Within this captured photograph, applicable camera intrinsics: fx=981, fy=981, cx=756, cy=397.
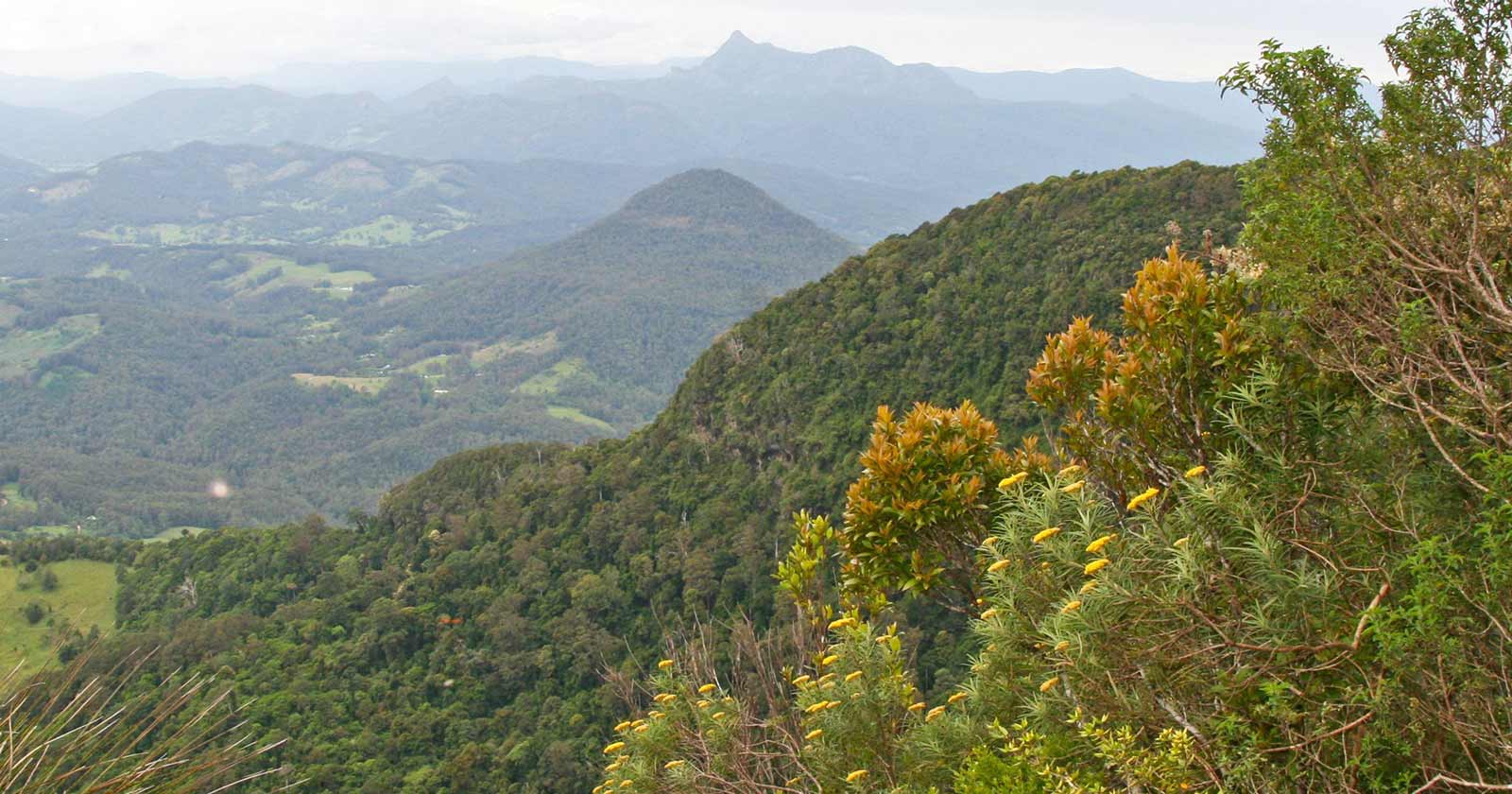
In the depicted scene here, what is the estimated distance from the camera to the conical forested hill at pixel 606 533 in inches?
1278

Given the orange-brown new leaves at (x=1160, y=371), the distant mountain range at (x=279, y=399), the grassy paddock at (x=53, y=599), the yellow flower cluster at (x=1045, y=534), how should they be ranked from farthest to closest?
the distant mountain range at (x=279, y=399) → the grassy paddock at (x=53, y=599) → the orange-brown new leaves at (x=1160, y=371) → the yellow flower cluster at (x=1045, y=534)

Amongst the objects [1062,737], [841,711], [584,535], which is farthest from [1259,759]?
[584,535]

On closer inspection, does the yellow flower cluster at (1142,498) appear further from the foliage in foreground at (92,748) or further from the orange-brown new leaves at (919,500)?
the foliage in foreground at (92,748)

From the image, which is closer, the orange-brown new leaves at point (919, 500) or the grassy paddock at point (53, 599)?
the orange-brown new leaves at point (919, 500)

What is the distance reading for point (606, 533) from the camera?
40062mm

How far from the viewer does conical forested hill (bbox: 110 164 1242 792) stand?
107ft

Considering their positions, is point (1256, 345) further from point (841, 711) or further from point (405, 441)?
point (405, 441)

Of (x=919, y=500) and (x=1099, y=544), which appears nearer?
(x=1099, y=544)

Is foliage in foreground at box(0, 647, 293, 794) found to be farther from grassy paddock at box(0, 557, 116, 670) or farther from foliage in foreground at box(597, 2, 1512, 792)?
grassy paddock at box(0, 557, 116, 670)

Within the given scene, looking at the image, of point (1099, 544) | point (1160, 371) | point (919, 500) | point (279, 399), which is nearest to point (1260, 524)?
point (1099, 544)

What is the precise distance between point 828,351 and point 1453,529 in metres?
37.5

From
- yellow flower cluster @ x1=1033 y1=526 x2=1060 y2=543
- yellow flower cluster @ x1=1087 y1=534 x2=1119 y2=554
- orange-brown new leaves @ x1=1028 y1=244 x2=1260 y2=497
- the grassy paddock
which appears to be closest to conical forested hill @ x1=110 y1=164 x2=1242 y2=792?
the grassy paddock

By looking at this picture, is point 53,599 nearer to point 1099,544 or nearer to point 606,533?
point 606,533

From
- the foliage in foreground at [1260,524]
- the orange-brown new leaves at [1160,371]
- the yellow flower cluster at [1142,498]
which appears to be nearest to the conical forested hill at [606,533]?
the foliage in foreground at [1260,524]
